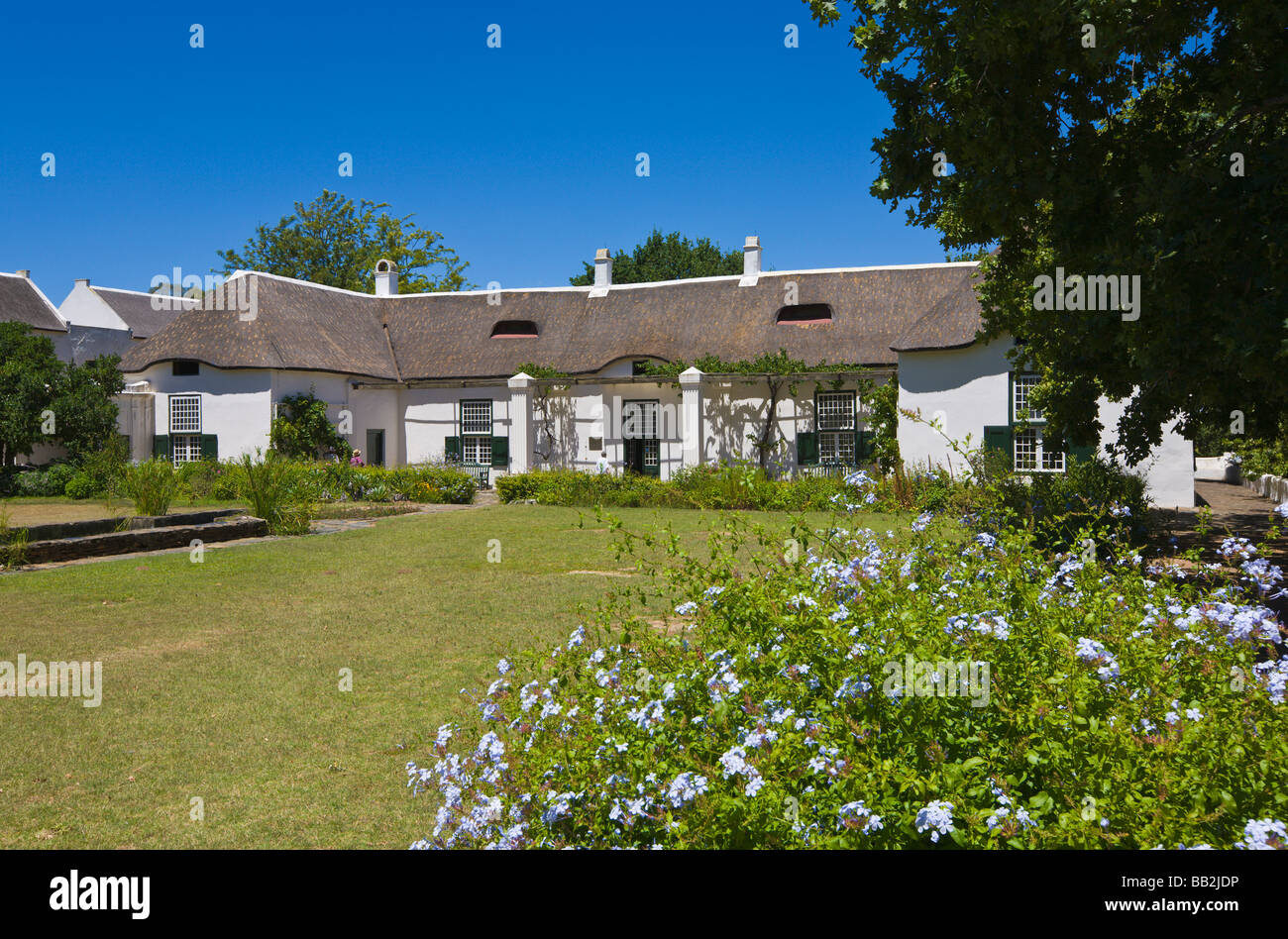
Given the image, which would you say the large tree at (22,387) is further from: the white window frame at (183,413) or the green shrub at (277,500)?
the green shrub at (277,500)

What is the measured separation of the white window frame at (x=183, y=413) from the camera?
104ft

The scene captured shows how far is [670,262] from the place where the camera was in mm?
60531

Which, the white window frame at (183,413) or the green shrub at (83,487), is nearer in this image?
the green shrub at (83,487)

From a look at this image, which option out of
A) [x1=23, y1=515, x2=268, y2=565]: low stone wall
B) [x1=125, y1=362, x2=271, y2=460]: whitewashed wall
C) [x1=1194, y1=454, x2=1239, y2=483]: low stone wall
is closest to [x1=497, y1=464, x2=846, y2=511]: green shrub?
[x1=23, y1=515, x2=268, y2=565]: low stone wall

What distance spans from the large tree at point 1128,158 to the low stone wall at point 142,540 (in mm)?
13154

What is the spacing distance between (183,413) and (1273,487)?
32.9 metres

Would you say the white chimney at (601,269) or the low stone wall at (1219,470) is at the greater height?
the white chimney at (601,269)

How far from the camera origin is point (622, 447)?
32.0 m

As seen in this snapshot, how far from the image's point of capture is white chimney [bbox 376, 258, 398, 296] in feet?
130

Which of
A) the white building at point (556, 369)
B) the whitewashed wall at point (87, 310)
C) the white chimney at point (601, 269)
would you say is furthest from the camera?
the whitewashed wall at point (87, 310)

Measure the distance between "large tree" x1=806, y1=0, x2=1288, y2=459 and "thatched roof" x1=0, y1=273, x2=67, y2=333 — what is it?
4215 centimetres

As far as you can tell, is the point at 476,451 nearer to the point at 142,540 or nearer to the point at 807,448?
the point at 807,448

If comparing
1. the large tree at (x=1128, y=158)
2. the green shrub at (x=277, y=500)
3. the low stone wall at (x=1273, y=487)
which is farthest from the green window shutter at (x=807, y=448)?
the large tree at (x=1128, y=158)
